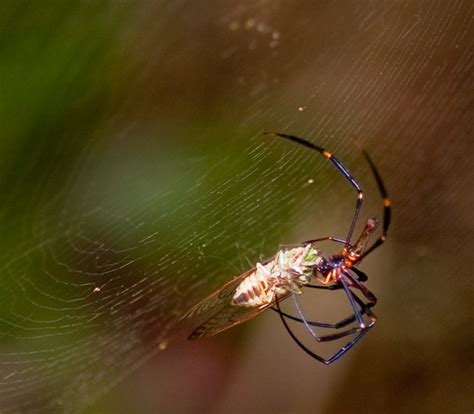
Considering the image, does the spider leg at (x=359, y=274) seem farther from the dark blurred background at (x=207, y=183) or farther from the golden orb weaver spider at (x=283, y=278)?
the dark blurred background at (x=207, y=183)

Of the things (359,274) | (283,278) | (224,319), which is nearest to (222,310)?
(224,319)

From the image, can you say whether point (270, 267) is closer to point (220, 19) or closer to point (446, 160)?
point (220, 19)

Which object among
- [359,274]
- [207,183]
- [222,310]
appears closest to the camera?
[222,310]

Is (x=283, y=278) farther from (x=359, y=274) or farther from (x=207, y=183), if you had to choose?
(x=207, y=183)

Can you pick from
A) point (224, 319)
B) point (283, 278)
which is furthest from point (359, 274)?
point (224, 319)

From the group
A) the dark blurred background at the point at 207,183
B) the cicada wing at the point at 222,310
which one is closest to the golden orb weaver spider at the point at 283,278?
the cicada wing at the point at 222,310

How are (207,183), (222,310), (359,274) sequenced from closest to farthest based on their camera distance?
(222,310), (359,274), (207,183)

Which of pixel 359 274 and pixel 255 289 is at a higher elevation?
pixel 255 289

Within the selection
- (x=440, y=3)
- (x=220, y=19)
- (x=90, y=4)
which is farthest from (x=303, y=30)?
(x=90, y=4)

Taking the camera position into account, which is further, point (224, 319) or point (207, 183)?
point (207, 183)

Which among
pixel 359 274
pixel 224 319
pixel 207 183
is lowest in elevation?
pixel 359 274

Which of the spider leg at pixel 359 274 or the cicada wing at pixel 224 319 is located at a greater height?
the cicada wing at pixel 224 319
